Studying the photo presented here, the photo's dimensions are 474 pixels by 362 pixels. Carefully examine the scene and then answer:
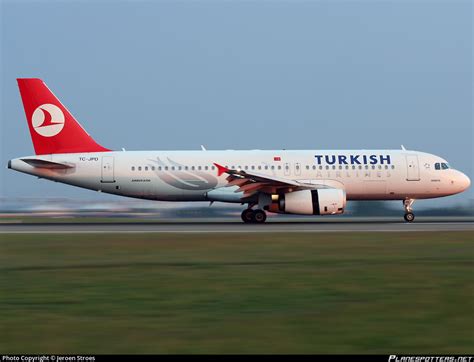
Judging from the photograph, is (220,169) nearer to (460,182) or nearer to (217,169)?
(217,169)

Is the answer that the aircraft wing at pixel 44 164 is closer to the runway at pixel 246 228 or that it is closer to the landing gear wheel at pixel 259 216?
the runway at pixel 246 228

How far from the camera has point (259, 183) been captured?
31750 mm

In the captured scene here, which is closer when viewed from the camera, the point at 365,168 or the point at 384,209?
the point at 365,168

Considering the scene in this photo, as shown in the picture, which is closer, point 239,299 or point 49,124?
point 239,299

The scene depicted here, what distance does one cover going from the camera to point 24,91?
34281 millimetres

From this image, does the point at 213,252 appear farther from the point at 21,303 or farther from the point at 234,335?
the point at 234,335

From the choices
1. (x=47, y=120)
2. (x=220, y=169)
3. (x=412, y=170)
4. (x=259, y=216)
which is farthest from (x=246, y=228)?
(x=47, y=120)

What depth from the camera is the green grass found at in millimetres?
8344

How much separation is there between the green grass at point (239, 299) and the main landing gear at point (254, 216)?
42.8ft

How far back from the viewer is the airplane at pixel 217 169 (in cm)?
3262

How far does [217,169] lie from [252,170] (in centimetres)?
177

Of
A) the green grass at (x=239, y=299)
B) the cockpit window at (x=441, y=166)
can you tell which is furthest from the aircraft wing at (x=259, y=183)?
the green grass at (x=239, y=299)

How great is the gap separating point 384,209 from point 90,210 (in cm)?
2342

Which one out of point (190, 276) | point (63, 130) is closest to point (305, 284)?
point (190, 276)
